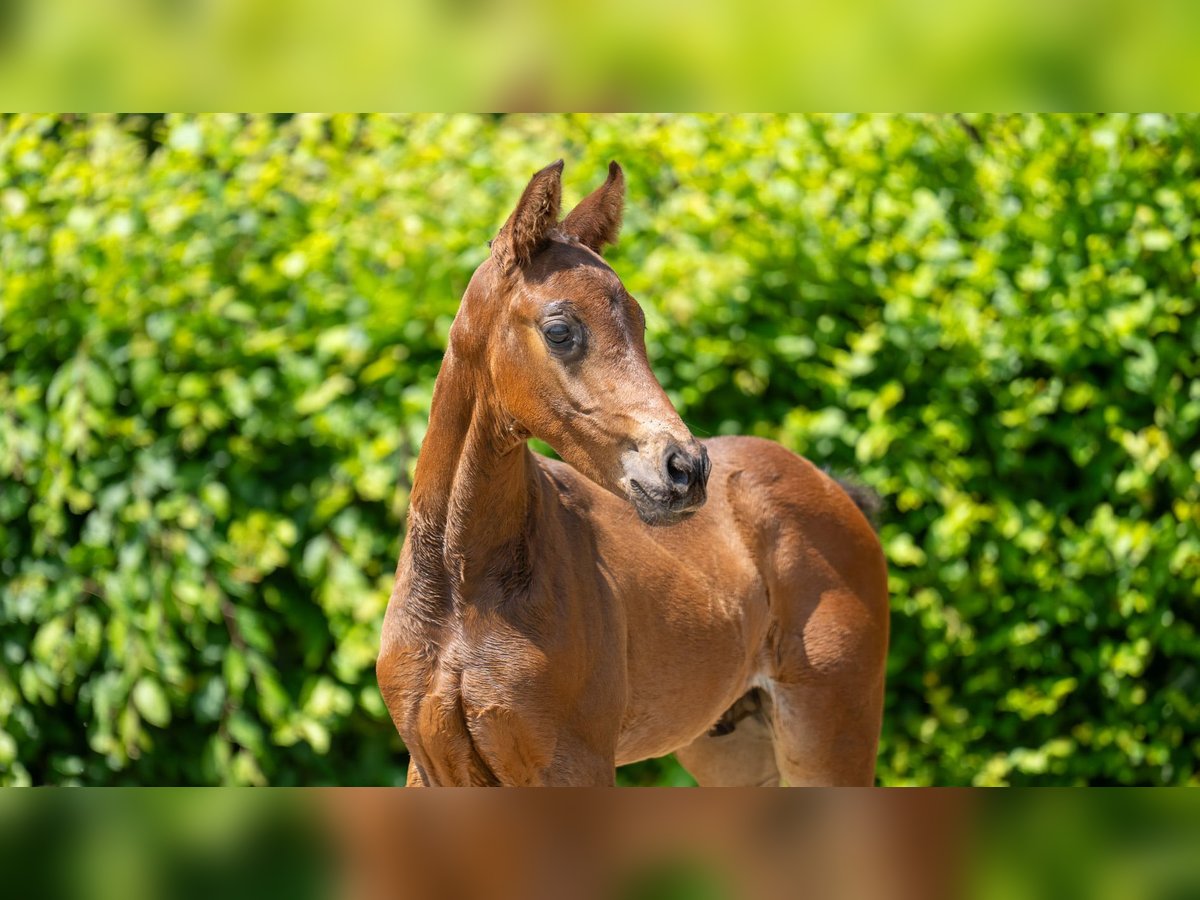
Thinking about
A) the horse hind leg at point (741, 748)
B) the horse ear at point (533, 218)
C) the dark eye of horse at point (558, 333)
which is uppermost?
the horse ear at point (533, 218)

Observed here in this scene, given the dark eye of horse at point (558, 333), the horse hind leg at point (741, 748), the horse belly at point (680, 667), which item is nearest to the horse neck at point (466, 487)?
the dark eye of horse at point (558, 333)

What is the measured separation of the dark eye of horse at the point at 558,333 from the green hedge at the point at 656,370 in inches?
87.8

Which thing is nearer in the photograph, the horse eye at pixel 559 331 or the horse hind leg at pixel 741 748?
the horse eye at pixel 559 331

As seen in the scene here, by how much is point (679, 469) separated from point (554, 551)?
46 cm

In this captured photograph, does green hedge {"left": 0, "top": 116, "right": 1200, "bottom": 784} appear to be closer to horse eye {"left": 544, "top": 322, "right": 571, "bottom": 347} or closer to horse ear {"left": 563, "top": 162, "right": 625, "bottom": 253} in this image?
horse ear {"left": 563, "top": 162, "right": 625, "bottom": 253}

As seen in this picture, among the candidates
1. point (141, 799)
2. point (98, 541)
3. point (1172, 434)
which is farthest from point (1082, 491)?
point (141, 799)

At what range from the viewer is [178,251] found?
14.8 feet

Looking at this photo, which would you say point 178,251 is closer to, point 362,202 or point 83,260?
point 83,260

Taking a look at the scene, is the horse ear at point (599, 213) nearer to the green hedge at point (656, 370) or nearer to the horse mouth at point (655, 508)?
the horse mouth at point (655, 508)

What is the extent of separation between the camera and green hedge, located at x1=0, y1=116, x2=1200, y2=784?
445 cm

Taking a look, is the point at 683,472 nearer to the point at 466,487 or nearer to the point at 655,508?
the point at 655,508

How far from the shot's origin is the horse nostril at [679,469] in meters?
2.09

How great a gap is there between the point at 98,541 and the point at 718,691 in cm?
255

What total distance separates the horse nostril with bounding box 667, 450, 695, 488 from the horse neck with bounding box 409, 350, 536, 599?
356mm
